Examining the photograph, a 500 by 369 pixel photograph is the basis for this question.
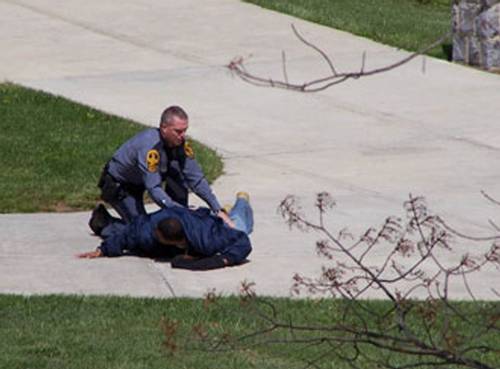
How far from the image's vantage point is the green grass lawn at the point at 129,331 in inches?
271

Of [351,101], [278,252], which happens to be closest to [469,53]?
[351,101]

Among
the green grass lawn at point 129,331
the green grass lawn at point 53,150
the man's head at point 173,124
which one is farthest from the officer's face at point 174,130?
the green grass lawn at point 53,150

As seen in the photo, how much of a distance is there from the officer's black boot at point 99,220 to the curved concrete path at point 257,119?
0.09 metres

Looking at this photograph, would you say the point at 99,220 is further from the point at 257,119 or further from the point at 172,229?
the point at 257,119

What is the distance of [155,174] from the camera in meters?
8.90

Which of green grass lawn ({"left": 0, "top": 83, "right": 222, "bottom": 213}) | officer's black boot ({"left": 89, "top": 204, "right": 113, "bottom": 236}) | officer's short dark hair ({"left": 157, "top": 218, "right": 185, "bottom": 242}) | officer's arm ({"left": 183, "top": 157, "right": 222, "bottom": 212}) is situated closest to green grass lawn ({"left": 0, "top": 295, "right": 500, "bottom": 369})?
officer's short dark hair ({"left": 157, "top": 218, "right": 185, "bottom": 242})

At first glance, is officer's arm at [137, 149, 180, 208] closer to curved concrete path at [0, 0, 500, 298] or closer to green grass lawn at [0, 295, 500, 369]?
curved concrete path at [0, 0, 500, 298]

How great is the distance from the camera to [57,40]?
51.6ft

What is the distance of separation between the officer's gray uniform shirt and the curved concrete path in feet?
1.35

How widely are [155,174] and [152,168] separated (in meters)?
0.04

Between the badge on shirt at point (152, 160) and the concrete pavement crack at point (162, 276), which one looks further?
the badge on shirt at point (152, 160)

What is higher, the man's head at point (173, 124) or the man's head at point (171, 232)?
the man's head at point (173, 124)

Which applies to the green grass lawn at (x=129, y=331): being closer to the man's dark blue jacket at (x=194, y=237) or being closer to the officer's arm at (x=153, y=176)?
the man's dark blue jacket at (x=194, y=237)

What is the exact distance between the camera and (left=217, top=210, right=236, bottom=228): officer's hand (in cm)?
891
